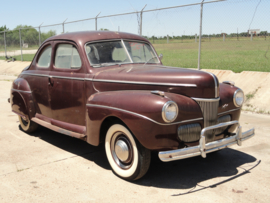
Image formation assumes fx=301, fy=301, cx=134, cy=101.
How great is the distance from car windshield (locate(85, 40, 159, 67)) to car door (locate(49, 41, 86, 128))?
21cm

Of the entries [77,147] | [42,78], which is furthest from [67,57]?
[77,147]

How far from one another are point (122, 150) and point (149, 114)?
0.68 metres

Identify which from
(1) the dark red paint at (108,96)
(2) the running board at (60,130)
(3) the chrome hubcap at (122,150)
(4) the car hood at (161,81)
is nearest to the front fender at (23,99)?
(1) the dark red paint at (108,96)

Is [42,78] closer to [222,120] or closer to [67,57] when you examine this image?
[67,57]

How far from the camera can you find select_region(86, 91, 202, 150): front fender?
3127 mm

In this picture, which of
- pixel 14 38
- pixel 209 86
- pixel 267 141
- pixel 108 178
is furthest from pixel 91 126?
pixel 14 38

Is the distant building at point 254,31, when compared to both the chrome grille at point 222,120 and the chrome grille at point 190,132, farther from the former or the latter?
the chrome grille at point 190,132

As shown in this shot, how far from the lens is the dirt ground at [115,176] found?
3150 mm

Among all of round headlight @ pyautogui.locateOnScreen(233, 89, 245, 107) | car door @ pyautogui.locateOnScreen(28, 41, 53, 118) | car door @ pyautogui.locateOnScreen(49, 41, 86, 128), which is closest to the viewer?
round headlight @ pyautogui.locateOnScreen(233, 89, 245, 107)

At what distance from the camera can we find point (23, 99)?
5.26 m

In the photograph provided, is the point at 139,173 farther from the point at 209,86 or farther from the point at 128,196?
the point at 209,86

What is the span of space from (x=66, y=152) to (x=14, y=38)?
2285 cm

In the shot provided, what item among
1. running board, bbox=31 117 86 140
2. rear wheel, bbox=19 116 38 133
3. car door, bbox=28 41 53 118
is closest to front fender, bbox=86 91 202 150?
running board, bbox=31 117 86 140

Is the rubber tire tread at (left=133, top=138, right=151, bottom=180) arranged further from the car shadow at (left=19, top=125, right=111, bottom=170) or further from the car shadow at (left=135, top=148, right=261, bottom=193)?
the car shadow at (left=19, top=125, right=111, bottom=170)
